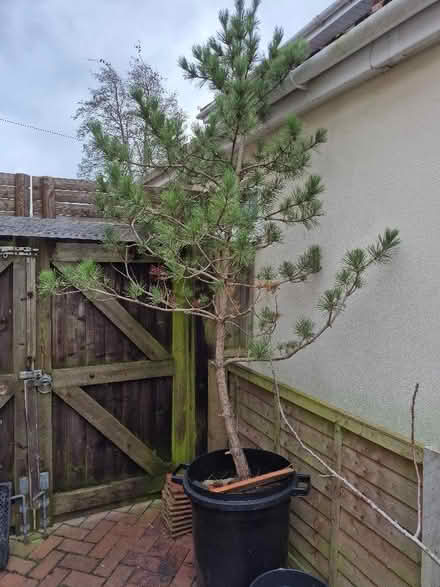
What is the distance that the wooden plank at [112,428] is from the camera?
2.95 m

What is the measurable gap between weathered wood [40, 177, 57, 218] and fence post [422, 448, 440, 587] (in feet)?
8.54

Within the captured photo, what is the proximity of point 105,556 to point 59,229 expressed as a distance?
2063 millimetres

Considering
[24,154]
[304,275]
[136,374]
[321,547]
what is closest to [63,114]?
[24,154]

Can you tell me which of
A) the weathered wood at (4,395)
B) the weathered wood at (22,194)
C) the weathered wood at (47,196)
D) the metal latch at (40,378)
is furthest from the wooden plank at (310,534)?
the weathered wood at (22,194)

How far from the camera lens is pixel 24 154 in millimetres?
11000

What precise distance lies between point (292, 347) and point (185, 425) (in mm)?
1460

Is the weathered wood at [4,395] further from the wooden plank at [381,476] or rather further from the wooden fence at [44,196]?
the wooden plank at [381,476]

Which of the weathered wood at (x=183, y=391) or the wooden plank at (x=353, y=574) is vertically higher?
the weathered wood at (x=183, y=391)

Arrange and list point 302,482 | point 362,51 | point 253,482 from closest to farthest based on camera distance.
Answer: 1. point 362,51
2. point 253,482
3. point 302,482

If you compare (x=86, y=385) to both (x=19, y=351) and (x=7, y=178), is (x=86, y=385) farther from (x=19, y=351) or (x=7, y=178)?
(x=7, y=178)

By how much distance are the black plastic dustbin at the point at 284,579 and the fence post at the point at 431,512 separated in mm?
551

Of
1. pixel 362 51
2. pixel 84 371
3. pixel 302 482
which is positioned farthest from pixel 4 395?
pixel 362 51

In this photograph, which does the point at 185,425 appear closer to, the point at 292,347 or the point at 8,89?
the point at 292,347

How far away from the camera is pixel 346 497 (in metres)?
2.03
